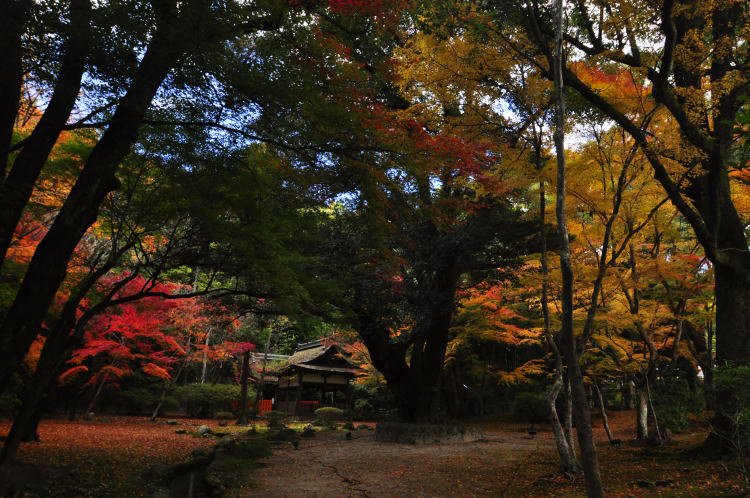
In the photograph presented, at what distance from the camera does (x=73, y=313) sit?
276 inches

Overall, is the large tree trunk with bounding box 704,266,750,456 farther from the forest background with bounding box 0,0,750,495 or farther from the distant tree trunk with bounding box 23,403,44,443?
the distant tree trunk with bounding box 23,403,44,443

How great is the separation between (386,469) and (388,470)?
120 mm

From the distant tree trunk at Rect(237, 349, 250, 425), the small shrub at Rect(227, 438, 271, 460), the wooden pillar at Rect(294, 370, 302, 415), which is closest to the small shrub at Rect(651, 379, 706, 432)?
the small shrub at Rect(227, 438, 271, 460)

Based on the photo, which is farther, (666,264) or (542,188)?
(666,264)

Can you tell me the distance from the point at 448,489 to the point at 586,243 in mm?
6399

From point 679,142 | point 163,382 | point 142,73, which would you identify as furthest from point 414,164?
point 163,382

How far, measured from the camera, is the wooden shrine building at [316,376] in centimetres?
2408

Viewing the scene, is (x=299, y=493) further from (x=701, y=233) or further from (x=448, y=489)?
(x=701, y=233)

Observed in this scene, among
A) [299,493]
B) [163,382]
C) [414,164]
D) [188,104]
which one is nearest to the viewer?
[188,104]

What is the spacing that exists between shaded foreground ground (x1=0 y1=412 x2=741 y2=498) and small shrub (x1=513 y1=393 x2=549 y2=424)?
6.24 metres

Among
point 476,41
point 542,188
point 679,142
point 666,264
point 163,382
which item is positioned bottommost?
point 163,382

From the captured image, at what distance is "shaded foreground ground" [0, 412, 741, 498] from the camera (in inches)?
252

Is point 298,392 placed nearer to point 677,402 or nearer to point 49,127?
point 677,402

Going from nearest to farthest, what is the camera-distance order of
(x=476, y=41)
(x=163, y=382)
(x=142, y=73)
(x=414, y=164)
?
(x=142, y=73)
(x=414, y=164)
(x=476, y=41)
(x=163, y=382)
